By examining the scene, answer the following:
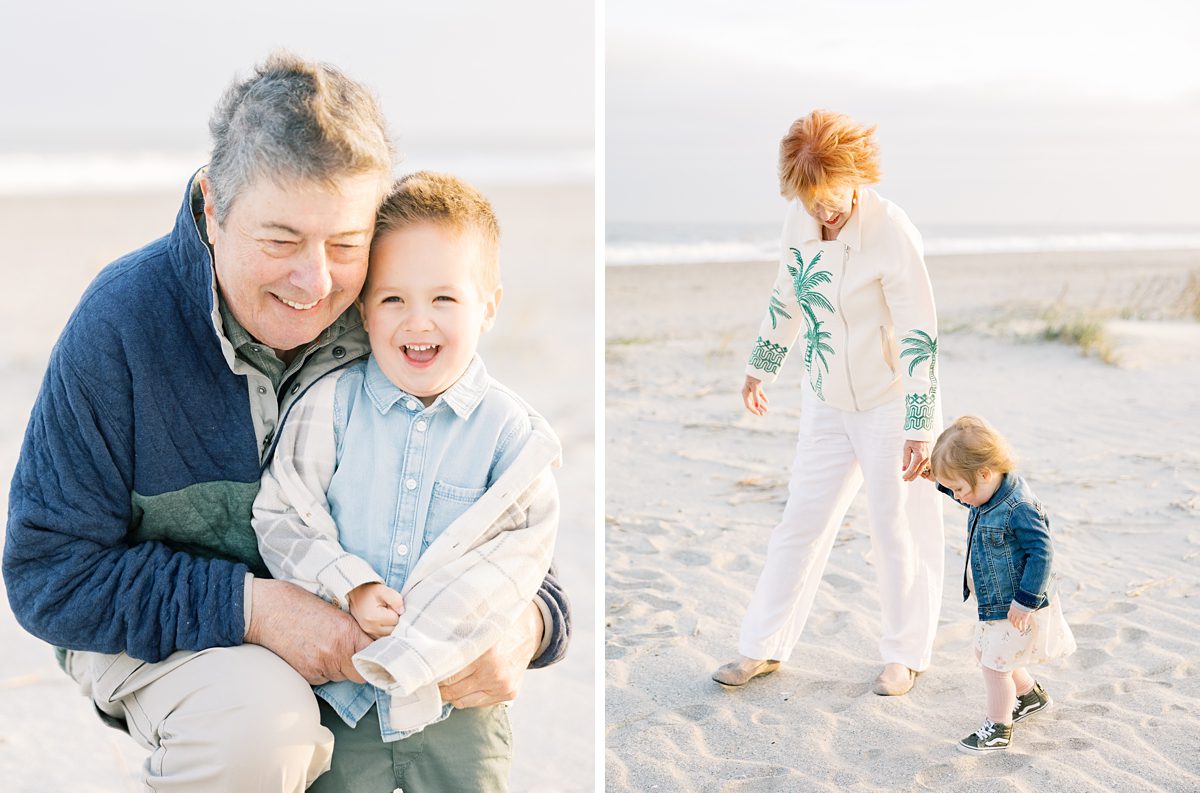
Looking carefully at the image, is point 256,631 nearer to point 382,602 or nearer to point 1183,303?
point 382,602

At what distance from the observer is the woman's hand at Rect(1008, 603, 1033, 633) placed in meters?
3.12

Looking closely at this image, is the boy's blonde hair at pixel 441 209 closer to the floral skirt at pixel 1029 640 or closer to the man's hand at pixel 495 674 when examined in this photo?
the man's hand at pixel 495 674

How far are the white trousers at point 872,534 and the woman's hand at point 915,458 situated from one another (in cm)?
17

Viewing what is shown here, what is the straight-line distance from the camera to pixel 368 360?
90.1 inches

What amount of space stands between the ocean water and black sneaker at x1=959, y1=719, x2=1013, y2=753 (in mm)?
12703

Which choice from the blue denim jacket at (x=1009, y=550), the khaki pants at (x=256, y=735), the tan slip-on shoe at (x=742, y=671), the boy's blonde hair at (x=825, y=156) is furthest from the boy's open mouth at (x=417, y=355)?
the tan slip-on shoe at (x=742, y=671)

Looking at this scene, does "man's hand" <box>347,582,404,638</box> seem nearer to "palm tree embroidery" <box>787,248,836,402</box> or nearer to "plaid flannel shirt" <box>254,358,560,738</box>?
"plaid flannel shirt" <box>254,358,560,738</box>

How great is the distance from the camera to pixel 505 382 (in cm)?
743

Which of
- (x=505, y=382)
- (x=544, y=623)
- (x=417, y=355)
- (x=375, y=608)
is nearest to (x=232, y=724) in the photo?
(x=375, y=608)

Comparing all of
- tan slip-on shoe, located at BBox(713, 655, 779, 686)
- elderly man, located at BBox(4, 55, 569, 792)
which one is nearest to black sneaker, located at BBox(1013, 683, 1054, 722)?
tan slip-on shoe, located at BBox(713, 655, 779, 686)

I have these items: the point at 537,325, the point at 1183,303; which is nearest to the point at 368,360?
the point at 537,325

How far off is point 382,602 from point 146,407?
0.51m

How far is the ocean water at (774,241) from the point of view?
654 inches

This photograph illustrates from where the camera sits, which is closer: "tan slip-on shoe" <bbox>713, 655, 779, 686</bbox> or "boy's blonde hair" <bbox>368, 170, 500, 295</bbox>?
"boy's blonde hair" <bbox>368, 170, 500, 295</bbox>
